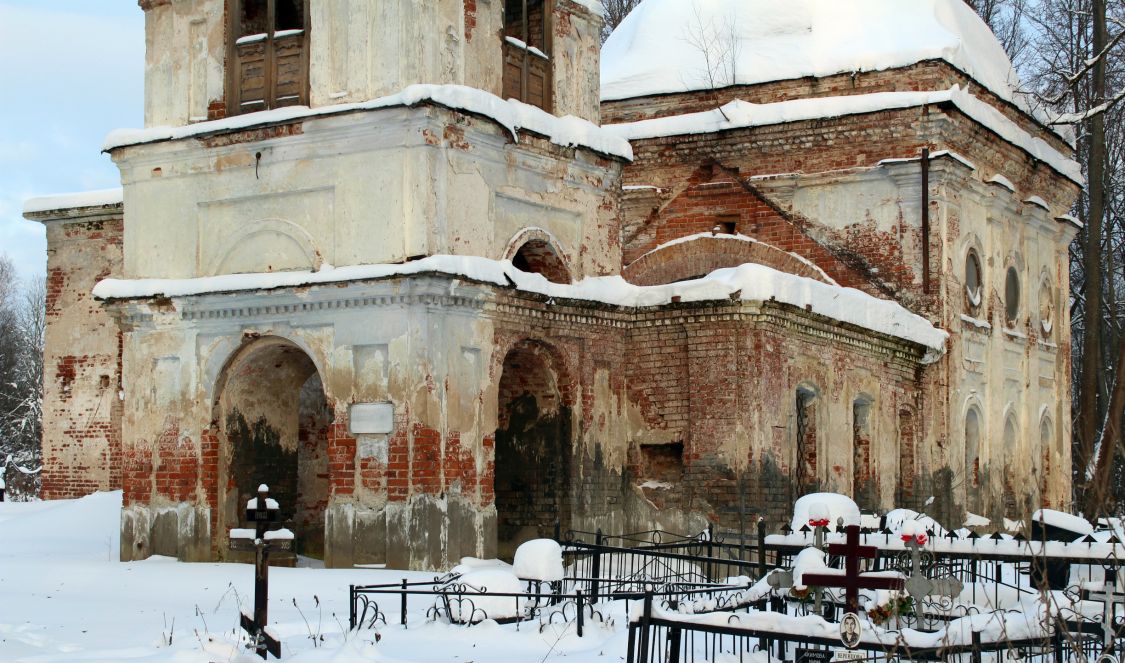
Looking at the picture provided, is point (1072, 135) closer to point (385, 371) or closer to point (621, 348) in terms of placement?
point (621, 348)

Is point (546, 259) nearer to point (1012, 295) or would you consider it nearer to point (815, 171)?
point (815, 171)

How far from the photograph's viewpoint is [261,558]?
11.0 m

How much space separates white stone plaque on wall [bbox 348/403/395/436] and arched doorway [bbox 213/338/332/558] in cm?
91

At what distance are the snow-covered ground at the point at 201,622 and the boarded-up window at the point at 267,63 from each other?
527 centimetres

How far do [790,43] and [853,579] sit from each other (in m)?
15.9

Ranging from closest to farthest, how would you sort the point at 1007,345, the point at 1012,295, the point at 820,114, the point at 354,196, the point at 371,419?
1. the point at 371,419
2. the point at 354,196
3. the point at 820,114
4. the point at 1007,345
5. the point at 1012,295

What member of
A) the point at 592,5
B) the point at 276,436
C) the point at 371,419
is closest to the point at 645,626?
the point at 371,419

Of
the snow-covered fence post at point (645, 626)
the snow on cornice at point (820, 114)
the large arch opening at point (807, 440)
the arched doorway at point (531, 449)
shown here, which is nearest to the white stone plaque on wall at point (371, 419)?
the arched doorway at point (531, 449)

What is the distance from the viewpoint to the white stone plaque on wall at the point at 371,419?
16359 mm

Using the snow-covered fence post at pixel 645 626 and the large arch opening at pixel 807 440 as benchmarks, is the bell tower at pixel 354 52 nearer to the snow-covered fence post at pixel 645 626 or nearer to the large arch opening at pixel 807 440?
the large arch opening at pixel 807 440

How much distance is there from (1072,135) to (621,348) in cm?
1218

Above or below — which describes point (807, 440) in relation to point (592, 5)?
below

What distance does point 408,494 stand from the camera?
16172 millimetres

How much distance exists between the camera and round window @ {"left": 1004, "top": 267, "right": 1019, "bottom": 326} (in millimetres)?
25094
